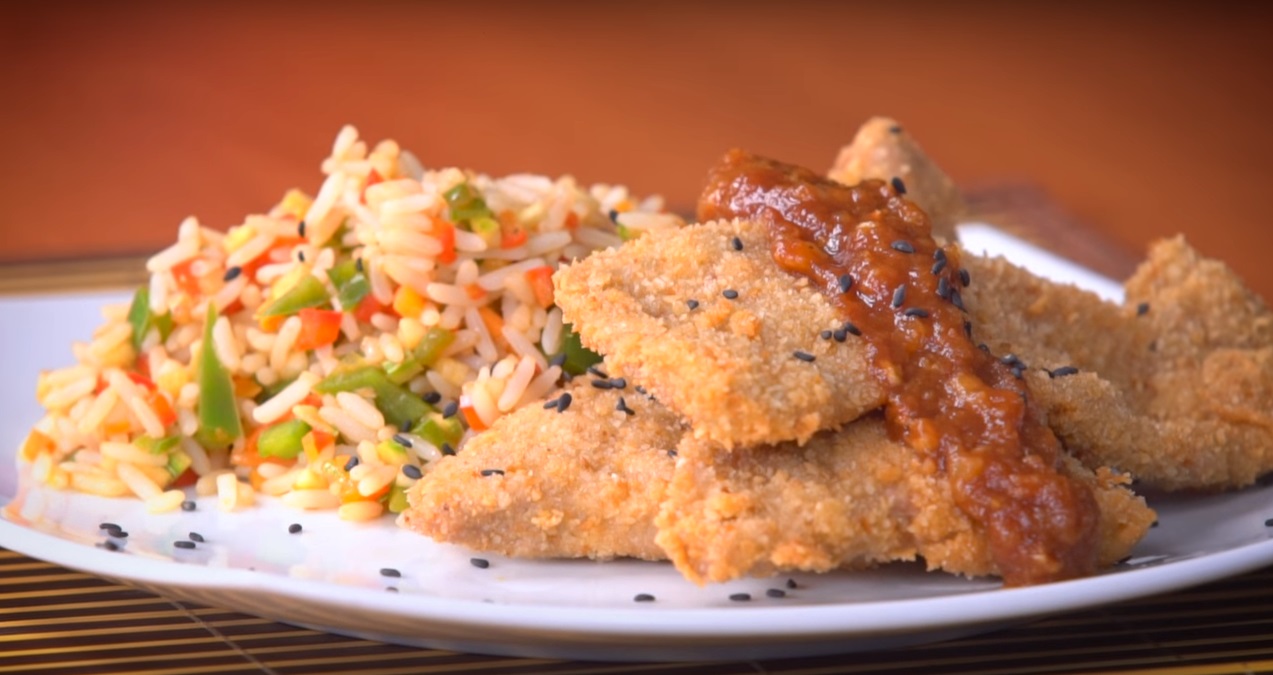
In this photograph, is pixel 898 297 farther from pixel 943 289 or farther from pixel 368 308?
pixel 368 308

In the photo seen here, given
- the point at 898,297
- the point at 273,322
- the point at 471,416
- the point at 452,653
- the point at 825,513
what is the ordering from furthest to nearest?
the point at 273,322
the point at 471,416
the point at 898,297
the point at 452,653
the point at 825,513

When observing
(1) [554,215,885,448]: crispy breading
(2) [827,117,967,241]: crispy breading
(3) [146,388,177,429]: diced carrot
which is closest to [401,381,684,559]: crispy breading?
(1) [554,215,885,448]: crispy breading

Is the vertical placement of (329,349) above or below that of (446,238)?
below

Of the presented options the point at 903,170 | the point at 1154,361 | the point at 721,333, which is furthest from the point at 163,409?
the point at 1154,361

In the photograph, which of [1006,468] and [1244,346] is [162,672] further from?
[1244,346]

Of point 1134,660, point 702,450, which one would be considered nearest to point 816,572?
point 702,450

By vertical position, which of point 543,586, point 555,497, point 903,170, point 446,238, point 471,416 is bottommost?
point 543,586

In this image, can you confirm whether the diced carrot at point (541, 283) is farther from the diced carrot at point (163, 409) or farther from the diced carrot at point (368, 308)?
the diced carrot at point (163, 409)
